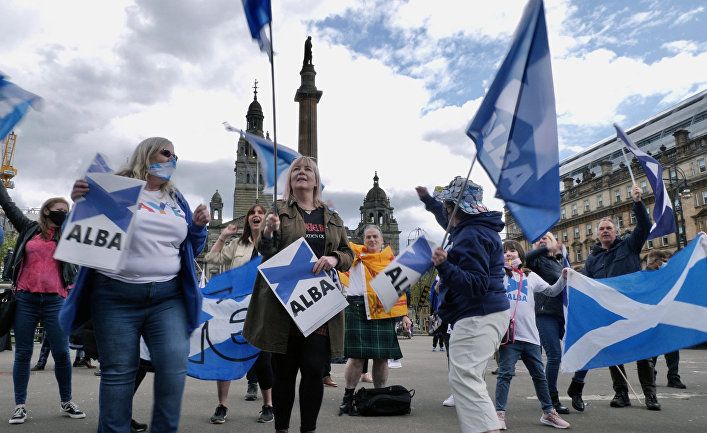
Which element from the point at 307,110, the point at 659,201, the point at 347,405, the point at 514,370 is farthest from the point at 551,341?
the point at 307,110

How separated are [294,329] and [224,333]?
2039 millimetres

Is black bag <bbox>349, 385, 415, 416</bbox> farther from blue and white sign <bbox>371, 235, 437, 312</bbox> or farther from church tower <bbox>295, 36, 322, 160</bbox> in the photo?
church tower <bbox>295, 36, 322, 160</bbox>

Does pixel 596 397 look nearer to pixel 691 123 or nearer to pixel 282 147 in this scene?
pixel 282 147

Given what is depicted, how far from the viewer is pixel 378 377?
6.70 meters

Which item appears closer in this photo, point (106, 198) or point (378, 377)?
point (106, 198)

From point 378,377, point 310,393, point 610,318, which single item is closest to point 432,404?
point 378,377

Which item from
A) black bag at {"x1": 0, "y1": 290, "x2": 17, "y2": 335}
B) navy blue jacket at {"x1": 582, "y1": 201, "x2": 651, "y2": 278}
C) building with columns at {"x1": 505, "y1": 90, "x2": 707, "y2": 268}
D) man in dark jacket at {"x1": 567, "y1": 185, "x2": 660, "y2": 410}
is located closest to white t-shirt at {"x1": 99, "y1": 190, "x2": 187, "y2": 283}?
black bag at {"x1": 0, "y1": 290, "x2": 17, "y2": 335}

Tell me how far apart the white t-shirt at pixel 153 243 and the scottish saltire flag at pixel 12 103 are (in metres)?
1.18

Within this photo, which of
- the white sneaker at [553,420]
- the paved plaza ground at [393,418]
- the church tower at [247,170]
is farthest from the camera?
the church tower at [247,170]

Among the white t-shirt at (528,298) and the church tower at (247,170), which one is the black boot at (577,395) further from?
the church tower at (247,170)

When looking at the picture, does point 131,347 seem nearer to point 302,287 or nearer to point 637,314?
point 302,287

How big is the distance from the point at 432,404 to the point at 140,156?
192 inches

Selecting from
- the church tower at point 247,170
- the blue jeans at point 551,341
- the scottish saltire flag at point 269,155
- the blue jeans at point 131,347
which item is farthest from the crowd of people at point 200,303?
the church tower at point 247,170

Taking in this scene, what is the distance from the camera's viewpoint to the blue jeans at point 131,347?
10.8ft
